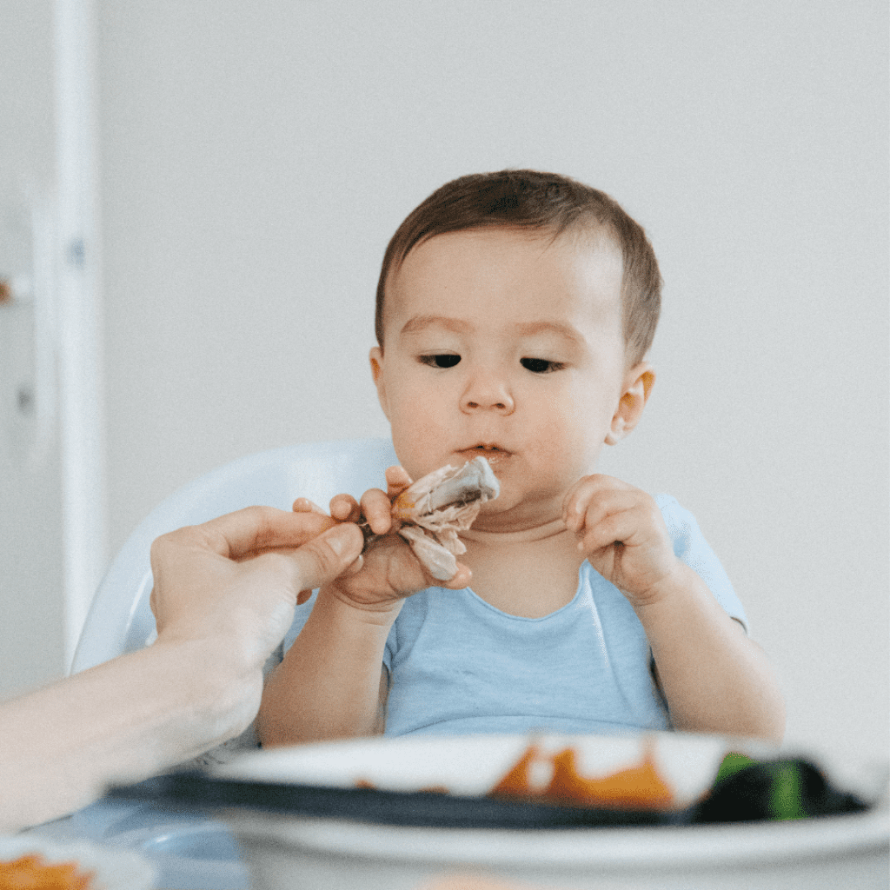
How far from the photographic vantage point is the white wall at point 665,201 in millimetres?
1613

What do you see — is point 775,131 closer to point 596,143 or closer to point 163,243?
point 596,143

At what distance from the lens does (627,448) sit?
65.6 inches

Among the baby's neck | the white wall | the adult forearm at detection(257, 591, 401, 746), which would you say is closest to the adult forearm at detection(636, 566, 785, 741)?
the baby's neck

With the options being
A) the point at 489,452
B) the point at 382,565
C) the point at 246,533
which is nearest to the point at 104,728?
the point at 246,533

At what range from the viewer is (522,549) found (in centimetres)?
88

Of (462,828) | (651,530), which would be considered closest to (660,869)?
Answer: (462,828)

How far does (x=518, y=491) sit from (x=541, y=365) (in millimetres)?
109

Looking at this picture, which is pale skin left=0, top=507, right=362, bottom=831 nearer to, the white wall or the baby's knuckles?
the baby's knuckles

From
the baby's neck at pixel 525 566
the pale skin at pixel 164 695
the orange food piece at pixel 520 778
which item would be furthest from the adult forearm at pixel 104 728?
the baby's neck at pixel 525 566

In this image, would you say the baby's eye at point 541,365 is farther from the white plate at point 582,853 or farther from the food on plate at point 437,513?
the white plate at point 582,853

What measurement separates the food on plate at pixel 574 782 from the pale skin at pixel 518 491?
0.33 meters

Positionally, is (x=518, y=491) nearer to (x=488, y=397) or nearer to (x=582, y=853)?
(x=488, y=397)

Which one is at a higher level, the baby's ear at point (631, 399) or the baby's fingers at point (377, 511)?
the baby's ear at point (631, 399)

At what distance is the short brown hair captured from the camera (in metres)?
0.85
